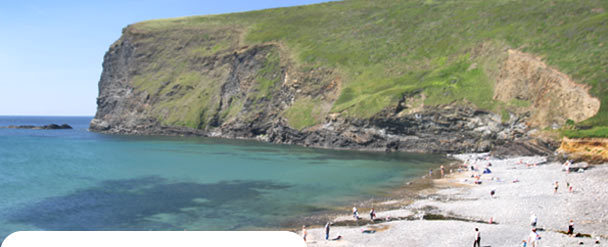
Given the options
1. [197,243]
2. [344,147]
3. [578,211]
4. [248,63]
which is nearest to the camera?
[197,243]

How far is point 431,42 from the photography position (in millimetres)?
124500

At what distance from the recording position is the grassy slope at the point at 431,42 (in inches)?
3573

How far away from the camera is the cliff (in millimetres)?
87688

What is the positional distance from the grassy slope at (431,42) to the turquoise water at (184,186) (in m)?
25.1

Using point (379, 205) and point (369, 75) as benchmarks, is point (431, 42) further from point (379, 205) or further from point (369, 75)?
point (379, 205)

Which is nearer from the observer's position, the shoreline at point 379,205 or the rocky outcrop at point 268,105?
the shoreline at point 379,205

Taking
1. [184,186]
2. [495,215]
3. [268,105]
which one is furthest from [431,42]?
[495,215]

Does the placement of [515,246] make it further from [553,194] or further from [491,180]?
[491,180]

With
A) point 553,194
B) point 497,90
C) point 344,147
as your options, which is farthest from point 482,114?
point 553,194

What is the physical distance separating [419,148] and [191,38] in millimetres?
115933

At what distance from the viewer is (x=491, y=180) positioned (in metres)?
54.4

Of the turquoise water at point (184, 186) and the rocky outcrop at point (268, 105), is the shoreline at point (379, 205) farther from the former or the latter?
the rocky outcrop at point (268, 105)

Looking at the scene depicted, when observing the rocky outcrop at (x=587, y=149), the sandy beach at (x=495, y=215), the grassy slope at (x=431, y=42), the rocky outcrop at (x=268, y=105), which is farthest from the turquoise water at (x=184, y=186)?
the grassy slope at (x=431, y=42)

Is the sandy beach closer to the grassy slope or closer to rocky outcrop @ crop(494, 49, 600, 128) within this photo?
rocky outcrop @ crop(494, 49, 600, 128)
